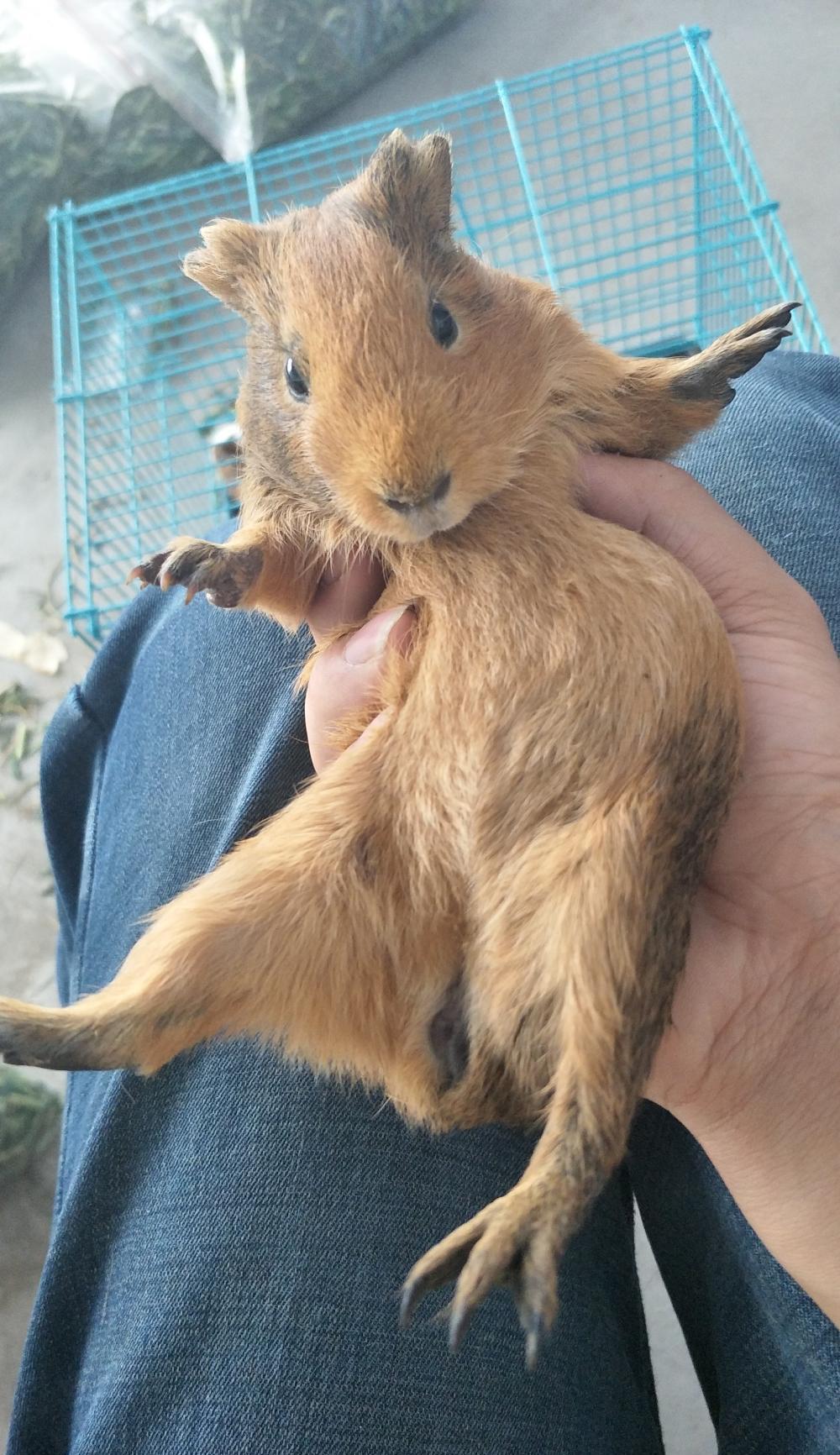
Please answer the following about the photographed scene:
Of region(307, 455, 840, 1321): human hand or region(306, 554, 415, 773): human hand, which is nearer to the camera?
region(307, 455, 840, 1321): human hand

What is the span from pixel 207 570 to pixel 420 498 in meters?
0.53

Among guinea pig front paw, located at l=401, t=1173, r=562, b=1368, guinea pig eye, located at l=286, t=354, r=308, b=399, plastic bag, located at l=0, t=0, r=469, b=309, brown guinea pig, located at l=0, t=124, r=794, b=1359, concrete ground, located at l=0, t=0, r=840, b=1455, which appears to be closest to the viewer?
guinea pig front paw, located at l=401, t=1173, r=562, b=1368

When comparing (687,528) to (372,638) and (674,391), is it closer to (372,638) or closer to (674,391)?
(674,391)

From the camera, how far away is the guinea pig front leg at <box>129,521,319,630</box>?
1.70 metres

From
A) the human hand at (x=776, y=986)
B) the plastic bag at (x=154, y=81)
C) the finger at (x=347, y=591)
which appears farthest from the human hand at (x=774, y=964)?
the plastic bag at (x=154, y=81)

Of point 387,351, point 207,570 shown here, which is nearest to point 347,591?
point 207,570

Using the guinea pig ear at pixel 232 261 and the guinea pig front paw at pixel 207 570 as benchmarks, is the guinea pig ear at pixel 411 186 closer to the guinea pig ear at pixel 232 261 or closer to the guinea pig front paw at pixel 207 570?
the guinea pig ear at pixel 232 261

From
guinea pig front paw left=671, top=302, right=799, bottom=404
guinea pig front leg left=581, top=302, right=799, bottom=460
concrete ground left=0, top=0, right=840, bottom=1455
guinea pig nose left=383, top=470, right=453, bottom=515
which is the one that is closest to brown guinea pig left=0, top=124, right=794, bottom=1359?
guinea pig nose left=383, top=470, right=453, bottom=515

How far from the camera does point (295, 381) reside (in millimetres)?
1559

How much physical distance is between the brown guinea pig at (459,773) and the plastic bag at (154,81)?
128 inches

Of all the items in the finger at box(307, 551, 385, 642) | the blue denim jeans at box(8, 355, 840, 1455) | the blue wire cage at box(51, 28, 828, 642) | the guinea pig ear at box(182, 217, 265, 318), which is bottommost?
the blue denim jeans at box(8, 355, 840, 1455)

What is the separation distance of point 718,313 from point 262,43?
102 inches

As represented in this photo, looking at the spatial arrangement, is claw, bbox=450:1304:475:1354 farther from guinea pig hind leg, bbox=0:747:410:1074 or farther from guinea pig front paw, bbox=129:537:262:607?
guinea pig front paw, bbox=129:537:262:607

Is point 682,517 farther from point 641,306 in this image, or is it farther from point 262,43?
point 262,43
